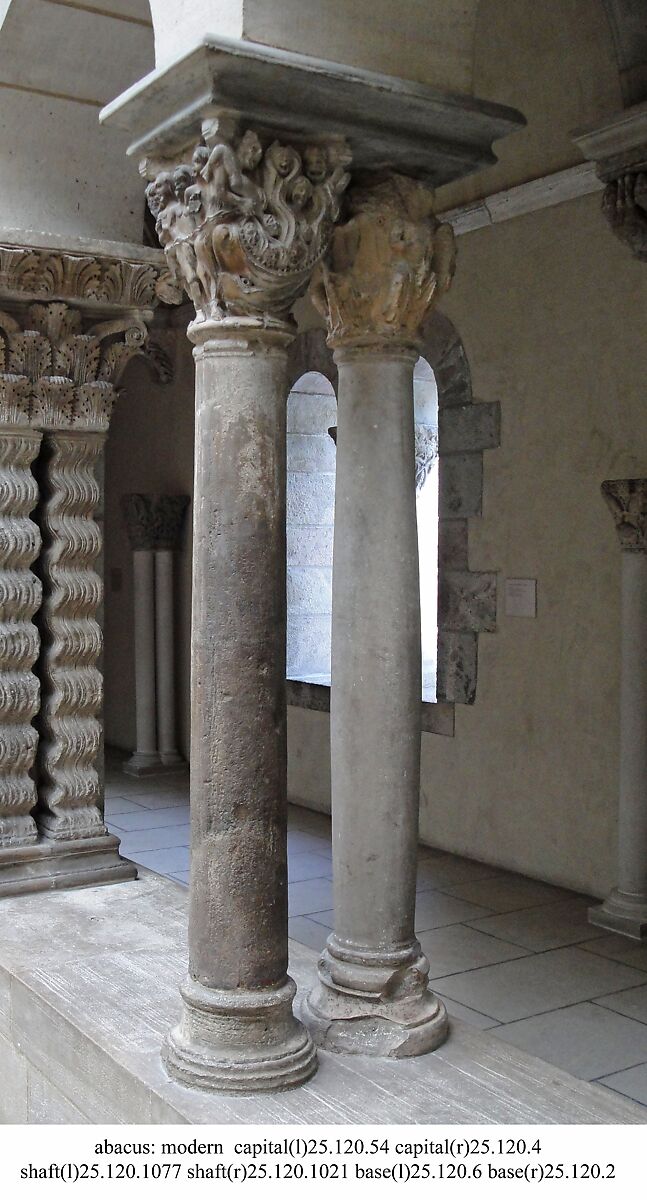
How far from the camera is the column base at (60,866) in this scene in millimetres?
3959

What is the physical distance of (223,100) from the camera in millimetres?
2367

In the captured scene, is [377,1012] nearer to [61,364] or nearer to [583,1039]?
[583,1039]

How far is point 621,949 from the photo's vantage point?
15.1 ft

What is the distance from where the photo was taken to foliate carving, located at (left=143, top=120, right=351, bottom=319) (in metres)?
2.42

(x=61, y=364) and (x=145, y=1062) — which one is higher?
(x=61, y=364)

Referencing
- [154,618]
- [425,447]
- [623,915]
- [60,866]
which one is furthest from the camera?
[154,618]

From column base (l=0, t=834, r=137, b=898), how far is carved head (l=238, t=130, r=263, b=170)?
2.40 metres

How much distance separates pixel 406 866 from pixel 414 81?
5.48 feet

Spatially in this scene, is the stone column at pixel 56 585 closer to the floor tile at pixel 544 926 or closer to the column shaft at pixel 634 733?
the floor tile at pixel 544 926

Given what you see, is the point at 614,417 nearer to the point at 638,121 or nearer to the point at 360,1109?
the point at 638,121

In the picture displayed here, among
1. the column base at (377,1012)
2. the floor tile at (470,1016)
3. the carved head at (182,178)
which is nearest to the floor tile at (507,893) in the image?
the floor tile at (470,1016)

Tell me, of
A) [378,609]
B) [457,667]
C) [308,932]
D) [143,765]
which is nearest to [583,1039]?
[308,932]

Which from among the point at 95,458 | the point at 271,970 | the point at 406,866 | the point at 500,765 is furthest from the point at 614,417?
the point at 271,970

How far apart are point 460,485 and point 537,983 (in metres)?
2.51
